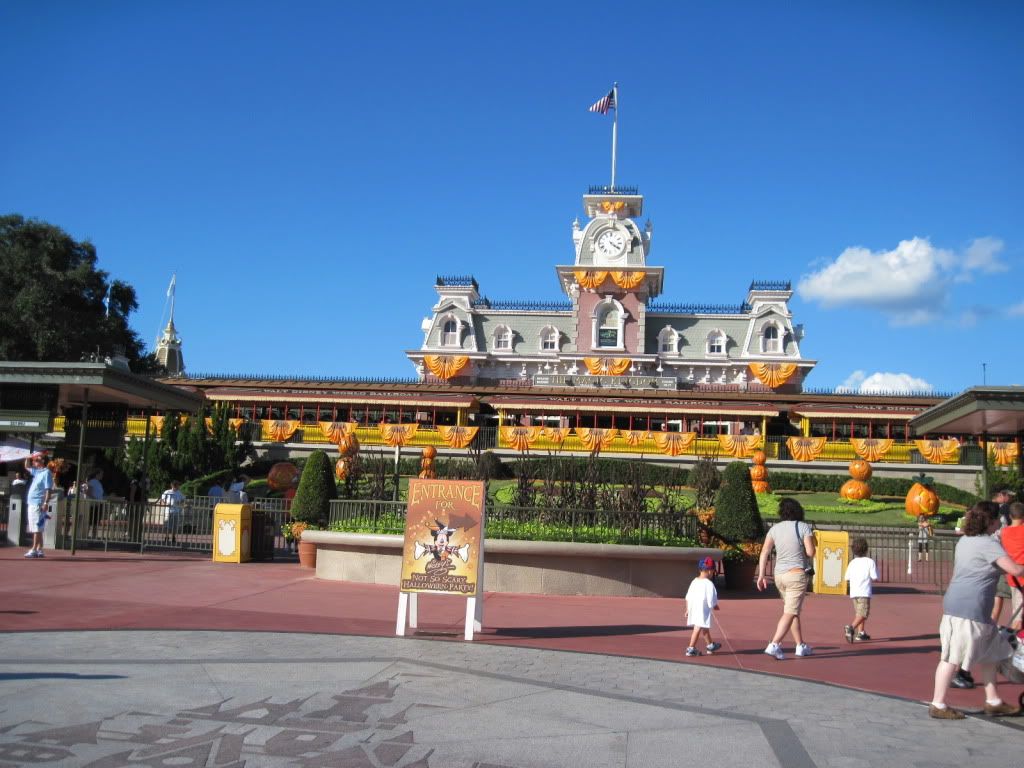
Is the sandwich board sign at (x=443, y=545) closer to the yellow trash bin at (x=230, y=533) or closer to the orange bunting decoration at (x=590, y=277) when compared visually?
the yellow trash bin at (x=230, y=533)

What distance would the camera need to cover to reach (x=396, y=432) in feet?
135

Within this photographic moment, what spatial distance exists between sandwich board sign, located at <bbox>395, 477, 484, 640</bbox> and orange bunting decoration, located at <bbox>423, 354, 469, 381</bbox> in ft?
161

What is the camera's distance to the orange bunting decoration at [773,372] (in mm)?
56094

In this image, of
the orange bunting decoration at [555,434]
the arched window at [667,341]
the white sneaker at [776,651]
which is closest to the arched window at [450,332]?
the arched window at [667,341]

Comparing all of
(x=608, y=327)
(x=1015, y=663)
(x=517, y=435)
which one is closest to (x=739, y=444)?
(x=517, y=435)

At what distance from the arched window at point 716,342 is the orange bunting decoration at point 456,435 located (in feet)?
76.8

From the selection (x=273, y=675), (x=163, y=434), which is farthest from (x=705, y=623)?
(x=163, y=434)

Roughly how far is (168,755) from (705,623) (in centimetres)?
538

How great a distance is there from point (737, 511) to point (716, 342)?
44601 mm

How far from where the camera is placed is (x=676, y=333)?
59.3 m

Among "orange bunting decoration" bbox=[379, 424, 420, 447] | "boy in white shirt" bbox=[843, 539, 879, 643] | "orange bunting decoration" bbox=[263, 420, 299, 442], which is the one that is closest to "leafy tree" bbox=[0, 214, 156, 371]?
"orange bunting decoration" bbox=[263, 420, 299, 442]

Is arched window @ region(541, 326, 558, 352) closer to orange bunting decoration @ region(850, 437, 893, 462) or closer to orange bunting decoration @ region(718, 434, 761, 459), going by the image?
orange bunting decoration @ region(718, 434, 761, 459)

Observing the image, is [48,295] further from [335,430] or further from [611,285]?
[611,285]

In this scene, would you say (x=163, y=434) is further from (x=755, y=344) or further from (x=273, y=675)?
(x=755, y=344)
